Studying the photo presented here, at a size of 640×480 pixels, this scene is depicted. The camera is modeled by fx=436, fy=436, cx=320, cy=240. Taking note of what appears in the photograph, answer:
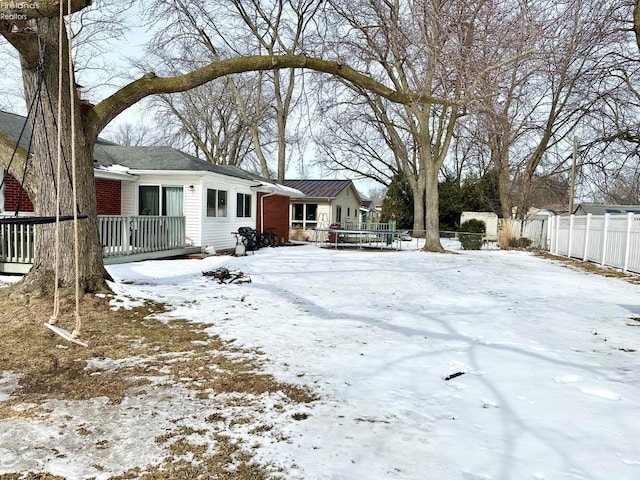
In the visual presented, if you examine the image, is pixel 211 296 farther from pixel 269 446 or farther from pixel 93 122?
pixel 269 446

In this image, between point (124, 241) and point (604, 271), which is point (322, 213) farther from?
point (124, 241)

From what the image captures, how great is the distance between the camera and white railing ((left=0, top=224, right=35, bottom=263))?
8656 mm

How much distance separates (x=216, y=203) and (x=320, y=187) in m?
16.3

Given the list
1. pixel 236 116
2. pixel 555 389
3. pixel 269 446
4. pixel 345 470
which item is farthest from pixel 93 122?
pixel 236 116

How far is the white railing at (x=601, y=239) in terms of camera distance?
1081 centimetres

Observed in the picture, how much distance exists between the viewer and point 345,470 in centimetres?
226

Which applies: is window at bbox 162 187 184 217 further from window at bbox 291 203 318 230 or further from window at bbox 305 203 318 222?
window at bbox 305 203 318 222

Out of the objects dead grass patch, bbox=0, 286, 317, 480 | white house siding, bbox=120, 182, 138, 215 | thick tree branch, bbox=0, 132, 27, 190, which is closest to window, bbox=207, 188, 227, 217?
white house siding, bbox=120, 182, 138, 215

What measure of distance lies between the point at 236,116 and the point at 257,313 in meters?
31.3

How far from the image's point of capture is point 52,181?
539 cm

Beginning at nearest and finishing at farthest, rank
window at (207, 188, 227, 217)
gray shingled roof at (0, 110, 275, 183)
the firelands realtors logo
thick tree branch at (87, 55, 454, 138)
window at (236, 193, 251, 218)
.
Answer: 1. the firelands realtors logo
2. thick tree branch at (87, 55, 454, 138)
3. gray shingled roof at (0, 110, 275, 183)
4. window at (207, 188, 227, 217)
5. window at (236, 193, 251, 218)

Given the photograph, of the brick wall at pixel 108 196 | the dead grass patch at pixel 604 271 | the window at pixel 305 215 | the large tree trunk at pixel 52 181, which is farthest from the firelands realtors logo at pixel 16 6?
the window at pixel 305 215

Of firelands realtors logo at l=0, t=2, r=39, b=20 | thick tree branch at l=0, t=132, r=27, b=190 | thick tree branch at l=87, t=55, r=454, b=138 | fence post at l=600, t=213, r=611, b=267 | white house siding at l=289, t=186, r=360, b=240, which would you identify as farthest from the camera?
white house siding at l=289, t=186, r=360, b=240

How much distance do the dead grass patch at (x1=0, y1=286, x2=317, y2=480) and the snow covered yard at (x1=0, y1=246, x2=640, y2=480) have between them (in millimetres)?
145
